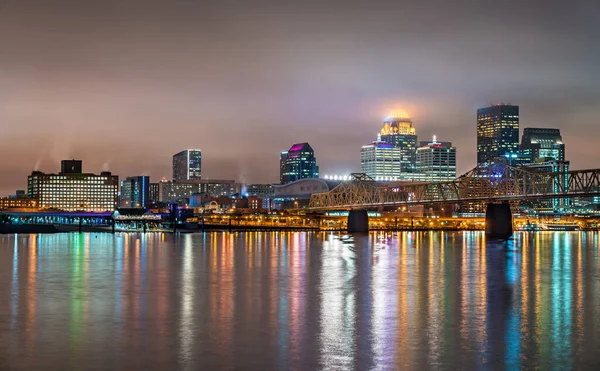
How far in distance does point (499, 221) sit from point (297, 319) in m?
141

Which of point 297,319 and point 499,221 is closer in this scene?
point 297,319

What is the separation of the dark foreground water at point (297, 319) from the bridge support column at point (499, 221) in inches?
4035

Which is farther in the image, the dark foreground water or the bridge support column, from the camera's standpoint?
the bridge support column

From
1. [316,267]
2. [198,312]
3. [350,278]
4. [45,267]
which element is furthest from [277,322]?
[45,267]

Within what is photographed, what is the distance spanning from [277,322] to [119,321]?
702cm

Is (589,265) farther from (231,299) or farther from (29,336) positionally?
(29,336)

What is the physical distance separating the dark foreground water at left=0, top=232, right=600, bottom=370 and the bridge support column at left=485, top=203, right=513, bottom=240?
102m

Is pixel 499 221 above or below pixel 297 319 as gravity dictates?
above

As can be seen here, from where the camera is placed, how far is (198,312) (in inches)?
1448

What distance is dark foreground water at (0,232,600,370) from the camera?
1024 inches

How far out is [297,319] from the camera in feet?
114

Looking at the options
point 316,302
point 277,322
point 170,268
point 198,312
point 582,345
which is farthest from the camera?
point 170,268

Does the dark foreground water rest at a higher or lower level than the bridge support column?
lower

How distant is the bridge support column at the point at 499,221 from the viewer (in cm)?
16488
